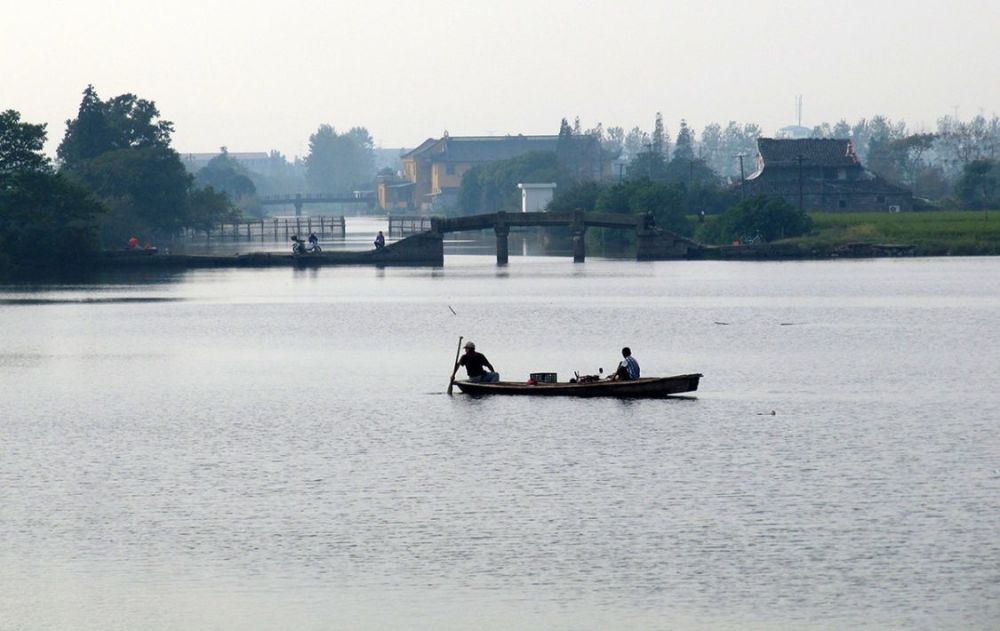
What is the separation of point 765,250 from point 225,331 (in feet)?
268

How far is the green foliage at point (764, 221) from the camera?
164525 millimetres

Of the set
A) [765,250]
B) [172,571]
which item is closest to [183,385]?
[172,571]

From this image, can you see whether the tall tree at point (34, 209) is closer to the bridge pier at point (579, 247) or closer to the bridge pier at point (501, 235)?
the bridge pier at point (501, 235)

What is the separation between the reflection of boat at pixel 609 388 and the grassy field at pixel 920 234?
10879 cm

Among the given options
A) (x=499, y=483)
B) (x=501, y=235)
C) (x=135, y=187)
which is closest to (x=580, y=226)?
(x=501, y=235)

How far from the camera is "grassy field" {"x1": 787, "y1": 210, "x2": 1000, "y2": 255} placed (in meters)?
162

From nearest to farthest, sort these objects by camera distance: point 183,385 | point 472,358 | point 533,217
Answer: point 472,358 → point 183,385 → point 533,217

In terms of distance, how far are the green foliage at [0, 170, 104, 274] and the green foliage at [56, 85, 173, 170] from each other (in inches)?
1730

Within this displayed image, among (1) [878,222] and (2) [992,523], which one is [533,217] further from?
(2) [992,523]

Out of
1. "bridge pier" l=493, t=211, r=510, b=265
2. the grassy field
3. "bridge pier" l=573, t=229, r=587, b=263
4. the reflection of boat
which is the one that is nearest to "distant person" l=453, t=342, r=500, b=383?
the reflection of boat

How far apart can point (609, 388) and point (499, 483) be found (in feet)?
43.5

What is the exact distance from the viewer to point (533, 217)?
5842 inches

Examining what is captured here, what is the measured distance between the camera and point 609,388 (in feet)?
181

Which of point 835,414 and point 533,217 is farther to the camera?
point 533,217
